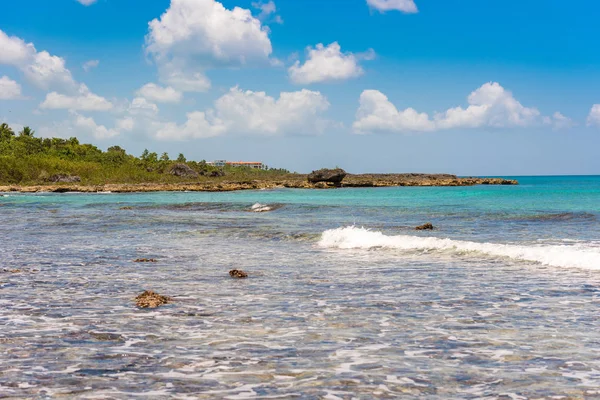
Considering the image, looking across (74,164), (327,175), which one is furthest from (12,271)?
(74,164)

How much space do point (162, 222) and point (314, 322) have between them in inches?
1144

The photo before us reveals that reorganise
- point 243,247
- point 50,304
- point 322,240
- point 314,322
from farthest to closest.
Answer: point 322,240 < point 243,247 < point 50,304 < point 314,322

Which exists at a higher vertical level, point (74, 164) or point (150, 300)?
point (74, 164)

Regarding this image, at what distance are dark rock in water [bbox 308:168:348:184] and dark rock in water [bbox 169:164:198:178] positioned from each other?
41.0m

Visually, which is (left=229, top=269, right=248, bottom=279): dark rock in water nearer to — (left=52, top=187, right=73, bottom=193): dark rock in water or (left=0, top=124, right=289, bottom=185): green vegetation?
(left=52, top=187, right=73, bottom=193): dark rock in water

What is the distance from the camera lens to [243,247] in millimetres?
22734

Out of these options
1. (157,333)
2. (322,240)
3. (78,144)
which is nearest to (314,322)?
(157,333)

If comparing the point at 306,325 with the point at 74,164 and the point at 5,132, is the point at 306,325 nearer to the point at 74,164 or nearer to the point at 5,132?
the point at 74,164

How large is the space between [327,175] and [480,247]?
382 feet

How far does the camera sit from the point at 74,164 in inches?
5679

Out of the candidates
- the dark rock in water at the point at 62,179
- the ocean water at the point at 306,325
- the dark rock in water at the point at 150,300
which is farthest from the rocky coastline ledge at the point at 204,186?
the dark rock in water at the point at 150,300

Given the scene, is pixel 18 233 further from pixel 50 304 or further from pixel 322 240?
pixel 50 304

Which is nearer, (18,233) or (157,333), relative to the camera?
(157,333)

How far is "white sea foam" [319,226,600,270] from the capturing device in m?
16.6
